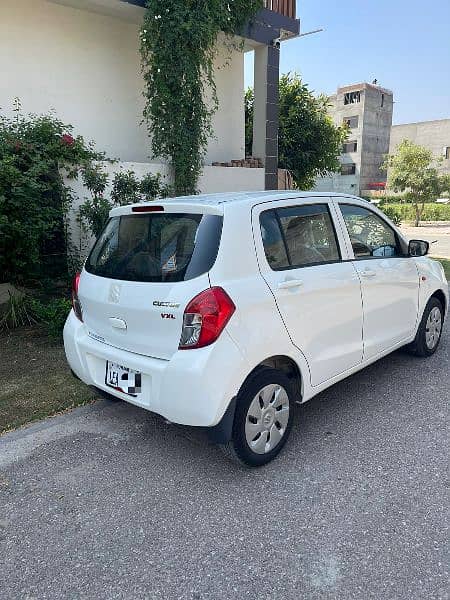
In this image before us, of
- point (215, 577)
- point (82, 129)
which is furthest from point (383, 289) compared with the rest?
point (82, 129)

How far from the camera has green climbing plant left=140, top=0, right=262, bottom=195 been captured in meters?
6.79

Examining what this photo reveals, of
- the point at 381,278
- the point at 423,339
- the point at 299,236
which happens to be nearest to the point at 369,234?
the point at 381,278

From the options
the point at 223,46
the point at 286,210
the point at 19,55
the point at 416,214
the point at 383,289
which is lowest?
the point at 416,214

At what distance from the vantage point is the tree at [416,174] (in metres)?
24.6

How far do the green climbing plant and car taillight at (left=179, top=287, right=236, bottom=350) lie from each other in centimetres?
543

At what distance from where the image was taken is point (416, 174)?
81.0 feet

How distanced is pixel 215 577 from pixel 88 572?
585 mm

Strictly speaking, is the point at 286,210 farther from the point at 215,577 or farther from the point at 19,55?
the point at 19,55

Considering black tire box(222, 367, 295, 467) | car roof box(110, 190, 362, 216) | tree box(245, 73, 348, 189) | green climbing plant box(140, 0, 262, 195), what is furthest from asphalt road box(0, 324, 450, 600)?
tree box(245, 73, 348, 189)

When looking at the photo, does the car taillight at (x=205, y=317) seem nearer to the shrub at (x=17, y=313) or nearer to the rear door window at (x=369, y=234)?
Result: the rear door window at (x=369, y=234)

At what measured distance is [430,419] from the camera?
11.1ft

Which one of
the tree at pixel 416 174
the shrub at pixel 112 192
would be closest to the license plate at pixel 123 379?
the shrub at pixel 112 192

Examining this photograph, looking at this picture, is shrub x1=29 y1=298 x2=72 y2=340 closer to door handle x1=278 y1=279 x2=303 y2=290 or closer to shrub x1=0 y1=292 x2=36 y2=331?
shrub x1=0 y1=292 x2=36 y2=331

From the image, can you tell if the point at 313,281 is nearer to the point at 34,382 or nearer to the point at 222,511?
the point at 222,511
